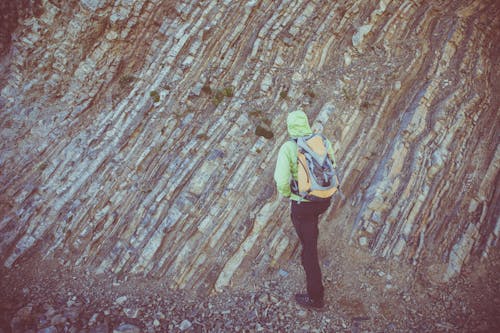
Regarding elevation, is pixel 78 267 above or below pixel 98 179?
below

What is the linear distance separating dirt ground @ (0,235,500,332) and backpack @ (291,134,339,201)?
1926mm

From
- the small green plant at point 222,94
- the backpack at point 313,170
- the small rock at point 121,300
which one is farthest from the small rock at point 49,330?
the small green plant at point 222,94

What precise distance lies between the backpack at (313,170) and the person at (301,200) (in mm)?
122

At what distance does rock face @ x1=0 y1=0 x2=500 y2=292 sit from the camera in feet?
18.8

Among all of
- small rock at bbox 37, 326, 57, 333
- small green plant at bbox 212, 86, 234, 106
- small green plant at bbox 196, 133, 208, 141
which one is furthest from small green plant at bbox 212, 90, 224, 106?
small rock at bbox 37, 326, 57, 333

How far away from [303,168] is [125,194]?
13.2 ft

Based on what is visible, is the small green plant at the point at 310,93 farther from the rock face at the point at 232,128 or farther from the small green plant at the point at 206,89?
the small green plant at the point at 206,89

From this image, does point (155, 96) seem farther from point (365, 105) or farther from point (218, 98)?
point (365, 105)

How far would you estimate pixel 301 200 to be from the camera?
4.29m

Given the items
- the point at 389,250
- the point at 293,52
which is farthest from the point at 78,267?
the point at 293,52

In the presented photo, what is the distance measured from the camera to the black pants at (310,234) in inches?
172

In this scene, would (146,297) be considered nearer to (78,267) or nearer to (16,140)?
(78,267)

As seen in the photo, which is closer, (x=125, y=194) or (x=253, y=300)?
(x=253, y=300)

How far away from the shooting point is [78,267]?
19.4 feet
